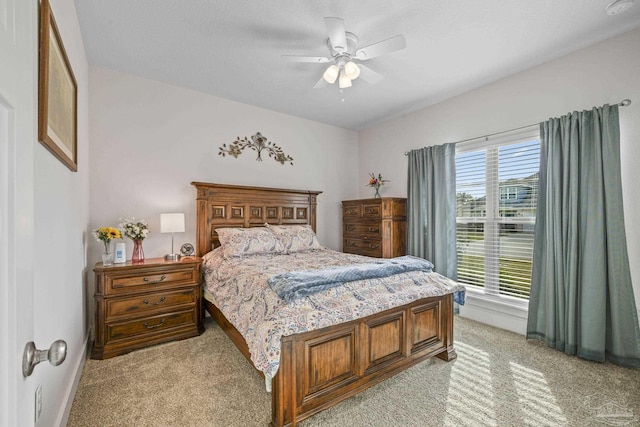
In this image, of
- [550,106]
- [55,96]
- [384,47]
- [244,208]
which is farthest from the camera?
[244,208]

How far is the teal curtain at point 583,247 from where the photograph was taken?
2363 millimetres

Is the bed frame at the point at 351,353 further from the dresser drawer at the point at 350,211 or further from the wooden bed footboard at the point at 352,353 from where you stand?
the dresser drawer at the point at 350,211

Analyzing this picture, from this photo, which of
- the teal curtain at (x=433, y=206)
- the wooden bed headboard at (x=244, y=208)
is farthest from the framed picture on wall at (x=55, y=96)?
the teal curtain at (x=433, y=206)

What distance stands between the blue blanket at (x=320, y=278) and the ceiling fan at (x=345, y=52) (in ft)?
5.48

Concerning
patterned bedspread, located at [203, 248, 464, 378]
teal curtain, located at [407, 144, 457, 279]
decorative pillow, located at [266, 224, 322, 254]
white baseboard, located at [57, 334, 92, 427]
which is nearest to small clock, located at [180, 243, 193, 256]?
patterned bedspread, located at [203, 248, 464, 378]

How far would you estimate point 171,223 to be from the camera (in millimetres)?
3123

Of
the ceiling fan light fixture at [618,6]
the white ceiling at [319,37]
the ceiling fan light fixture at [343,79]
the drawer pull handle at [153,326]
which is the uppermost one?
the white ceiling at [319,37]

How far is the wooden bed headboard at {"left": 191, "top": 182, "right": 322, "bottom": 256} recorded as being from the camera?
354cm

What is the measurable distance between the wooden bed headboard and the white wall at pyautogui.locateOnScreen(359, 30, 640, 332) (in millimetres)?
1510

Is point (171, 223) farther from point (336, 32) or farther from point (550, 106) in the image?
point (550, 106)

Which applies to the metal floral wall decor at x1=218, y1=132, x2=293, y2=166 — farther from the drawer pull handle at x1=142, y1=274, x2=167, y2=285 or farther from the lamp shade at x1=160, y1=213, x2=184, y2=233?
the drawer pull handle at x1=142, y1=274, x2=167, y2=285

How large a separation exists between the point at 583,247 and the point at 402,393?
2.11 metres

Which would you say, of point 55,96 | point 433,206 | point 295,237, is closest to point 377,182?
point 433,206

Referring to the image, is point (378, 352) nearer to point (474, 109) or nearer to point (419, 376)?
point (419, 376)
